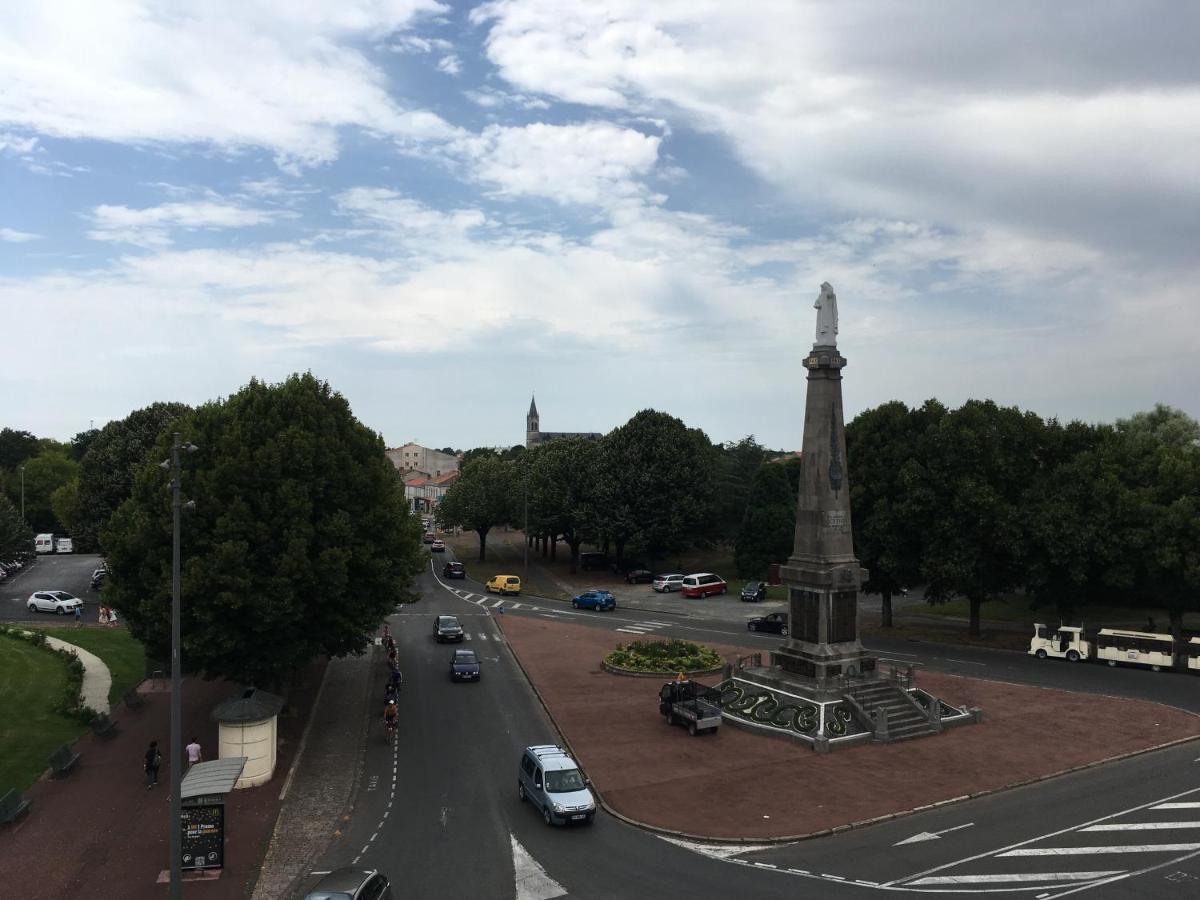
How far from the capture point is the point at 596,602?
59.2m

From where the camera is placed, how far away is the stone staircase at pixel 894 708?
1160 inches

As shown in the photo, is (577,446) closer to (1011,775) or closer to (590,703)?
(590,703)

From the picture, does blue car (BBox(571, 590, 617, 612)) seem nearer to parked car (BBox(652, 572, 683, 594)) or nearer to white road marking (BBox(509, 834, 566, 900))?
parked car (BBox(652, 572, 683, 594))

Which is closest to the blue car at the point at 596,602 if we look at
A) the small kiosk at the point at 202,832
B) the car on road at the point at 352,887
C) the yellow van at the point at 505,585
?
the yellow van at the point at 505,585

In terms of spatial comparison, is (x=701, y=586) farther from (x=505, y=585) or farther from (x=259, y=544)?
(x=259, y=544)

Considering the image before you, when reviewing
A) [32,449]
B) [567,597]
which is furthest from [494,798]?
[32,449]

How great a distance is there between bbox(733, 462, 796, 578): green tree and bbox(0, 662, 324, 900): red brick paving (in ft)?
152

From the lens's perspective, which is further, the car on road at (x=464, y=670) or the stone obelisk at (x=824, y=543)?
the car on road at (x=464, y=670)

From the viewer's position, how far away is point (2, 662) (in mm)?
37969

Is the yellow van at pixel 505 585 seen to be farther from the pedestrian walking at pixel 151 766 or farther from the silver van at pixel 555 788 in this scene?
the silver van at pixel 555 788

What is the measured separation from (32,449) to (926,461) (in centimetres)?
12565

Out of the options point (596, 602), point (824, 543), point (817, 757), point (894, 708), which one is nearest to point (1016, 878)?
point (817, 757)

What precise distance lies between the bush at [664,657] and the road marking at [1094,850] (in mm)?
19879

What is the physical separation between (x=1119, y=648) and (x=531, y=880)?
3471 centimetres
